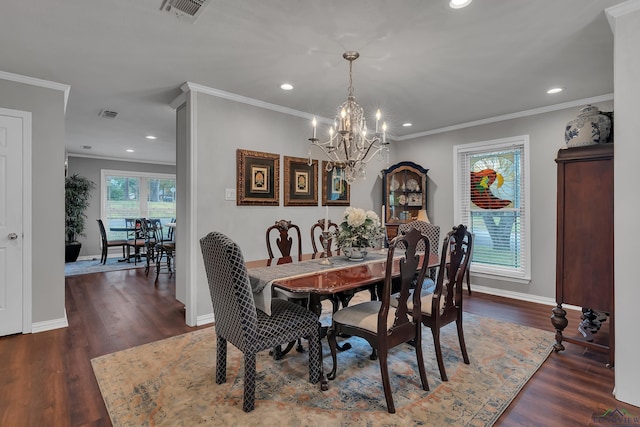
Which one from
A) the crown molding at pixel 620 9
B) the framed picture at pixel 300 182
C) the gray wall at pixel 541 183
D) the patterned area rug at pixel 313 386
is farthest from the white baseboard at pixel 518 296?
the crown molding at pixel 620 9

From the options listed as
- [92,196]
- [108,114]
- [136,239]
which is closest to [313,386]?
[108,114]

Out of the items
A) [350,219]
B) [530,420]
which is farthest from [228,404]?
[530,420]

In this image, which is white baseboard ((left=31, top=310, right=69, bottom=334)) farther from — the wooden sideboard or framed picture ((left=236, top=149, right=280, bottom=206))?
the wooden sideboard

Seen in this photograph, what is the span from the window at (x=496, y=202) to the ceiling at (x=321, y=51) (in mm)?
726

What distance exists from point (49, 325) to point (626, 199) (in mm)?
4919

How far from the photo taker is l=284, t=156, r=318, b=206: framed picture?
425 centimetres

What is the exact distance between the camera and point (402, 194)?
546 cm

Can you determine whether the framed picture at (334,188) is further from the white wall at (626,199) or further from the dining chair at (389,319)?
the white wall at (626,199)

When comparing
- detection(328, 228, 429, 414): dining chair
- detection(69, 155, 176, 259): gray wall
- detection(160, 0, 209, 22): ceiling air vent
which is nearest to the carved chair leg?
detection(328, 228, 429, 414): dining chair

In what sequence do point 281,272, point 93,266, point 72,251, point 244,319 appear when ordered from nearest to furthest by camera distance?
point 244,319 < point 281,272 < point 93,266 < point 72,251

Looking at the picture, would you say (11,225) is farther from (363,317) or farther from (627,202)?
(627,202)

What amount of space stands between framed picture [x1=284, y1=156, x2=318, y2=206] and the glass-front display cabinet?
1410 millimetres

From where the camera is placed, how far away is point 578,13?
84.2 inches

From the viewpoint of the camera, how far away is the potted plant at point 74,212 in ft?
23.4
